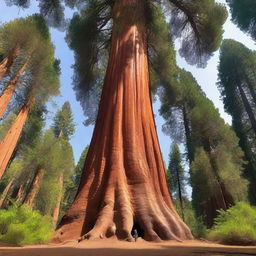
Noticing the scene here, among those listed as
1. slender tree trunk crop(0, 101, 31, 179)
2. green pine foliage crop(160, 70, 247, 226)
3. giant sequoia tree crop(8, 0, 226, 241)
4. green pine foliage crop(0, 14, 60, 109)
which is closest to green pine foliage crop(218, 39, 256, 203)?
green pine foliage crop(160, 70, 247, 226)

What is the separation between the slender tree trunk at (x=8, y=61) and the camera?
974 centimetres

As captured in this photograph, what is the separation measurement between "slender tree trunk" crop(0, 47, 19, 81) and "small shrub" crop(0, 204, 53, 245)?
6.17m

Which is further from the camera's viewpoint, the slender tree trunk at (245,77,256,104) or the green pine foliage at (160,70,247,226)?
the slender tree trunk at (245,77,256,104)

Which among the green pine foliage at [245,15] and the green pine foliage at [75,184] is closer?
the green pine foliage at [245,15]

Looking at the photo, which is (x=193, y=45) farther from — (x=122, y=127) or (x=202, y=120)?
(x=122, y=127)

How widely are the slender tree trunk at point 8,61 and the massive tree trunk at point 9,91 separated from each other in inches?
23.3

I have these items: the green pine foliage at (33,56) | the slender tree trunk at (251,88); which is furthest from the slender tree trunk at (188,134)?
the green pine foliage at (33,56)

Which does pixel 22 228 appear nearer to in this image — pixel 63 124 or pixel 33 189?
pixel 33 189

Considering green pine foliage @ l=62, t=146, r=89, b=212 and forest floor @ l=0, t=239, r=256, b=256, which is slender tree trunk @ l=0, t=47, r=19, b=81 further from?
green pine foliage @ l=62, t=146, r=89, b=212

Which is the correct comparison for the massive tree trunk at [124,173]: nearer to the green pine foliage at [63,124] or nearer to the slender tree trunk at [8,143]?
the slender tree trunk at [8,143]

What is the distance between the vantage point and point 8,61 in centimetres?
1016

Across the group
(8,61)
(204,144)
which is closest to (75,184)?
(204,144)

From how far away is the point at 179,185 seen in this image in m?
24.6

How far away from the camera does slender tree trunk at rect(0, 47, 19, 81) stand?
9.74 meters
